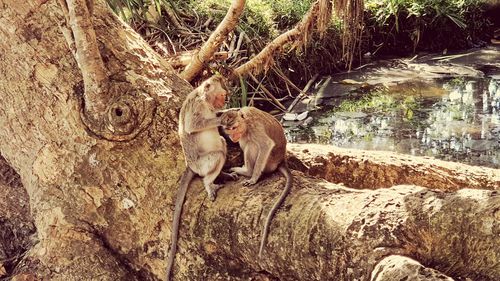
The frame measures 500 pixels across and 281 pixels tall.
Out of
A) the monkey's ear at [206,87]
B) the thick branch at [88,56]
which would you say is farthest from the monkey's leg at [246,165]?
the thick branch at [88,56]

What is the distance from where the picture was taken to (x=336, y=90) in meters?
8.06

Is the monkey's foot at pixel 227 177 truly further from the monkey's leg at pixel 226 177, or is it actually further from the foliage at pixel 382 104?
the foliage at pixel 382 104

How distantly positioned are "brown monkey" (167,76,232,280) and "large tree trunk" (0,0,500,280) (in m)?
0.05

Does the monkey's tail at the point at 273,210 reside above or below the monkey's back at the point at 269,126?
below

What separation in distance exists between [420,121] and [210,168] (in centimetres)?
445

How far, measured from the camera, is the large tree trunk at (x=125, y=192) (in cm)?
243

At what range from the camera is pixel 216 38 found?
14.8 ft

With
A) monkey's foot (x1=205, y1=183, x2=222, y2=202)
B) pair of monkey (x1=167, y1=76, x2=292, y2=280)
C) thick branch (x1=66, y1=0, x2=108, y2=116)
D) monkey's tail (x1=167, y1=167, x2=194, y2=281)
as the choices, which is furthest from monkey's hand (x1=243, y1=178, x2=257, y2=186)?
thick branch (x1=66, y1=0, x2=108, y2=116)

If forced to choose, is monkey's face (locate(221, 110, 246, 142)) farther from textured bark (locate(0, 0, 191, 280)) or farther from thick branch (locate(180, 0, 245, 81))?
thick branch (locate(180, 0, 245, 81))

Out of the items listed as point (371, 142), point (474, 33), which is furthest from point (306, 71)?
point (474, 33)

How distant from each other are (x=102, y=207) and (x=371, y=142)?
3.97m

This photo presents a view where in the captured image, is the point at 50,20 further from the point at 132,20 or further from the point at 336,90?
the point at 336,90

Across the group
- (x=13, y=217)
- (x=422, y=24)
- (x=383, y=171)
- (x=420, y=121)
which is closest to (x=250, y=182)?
(x=383, y=171)

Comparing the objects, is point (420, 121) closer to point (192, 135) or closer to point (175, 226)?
point (192, 135)
